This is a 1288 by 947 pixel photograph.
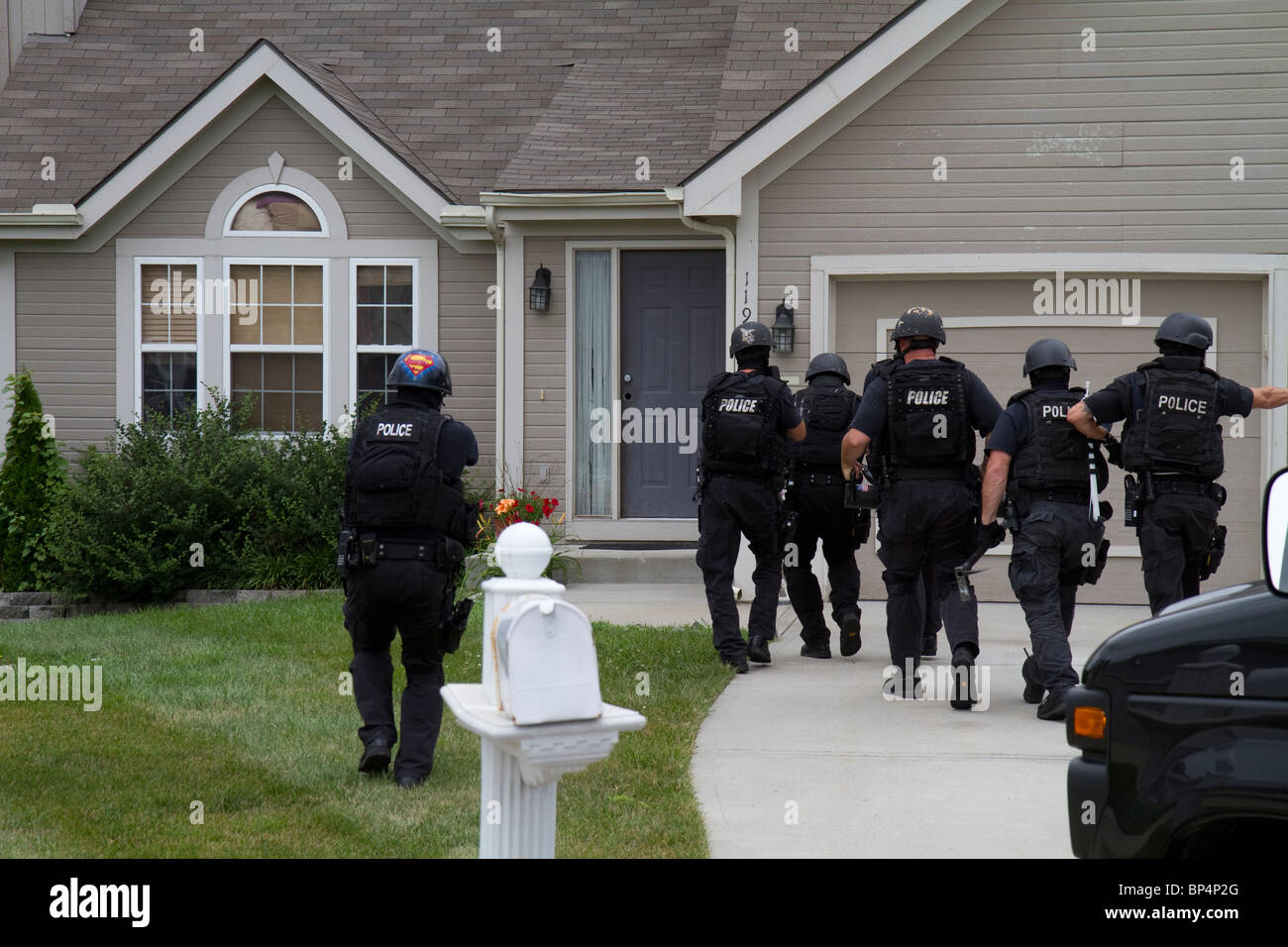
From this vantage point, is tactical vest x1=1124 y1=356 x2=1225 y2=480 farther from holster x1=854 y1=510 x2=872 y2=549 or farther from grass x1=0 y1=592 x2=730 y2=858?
grass x1=0 y1=592 x2=730 y2=858

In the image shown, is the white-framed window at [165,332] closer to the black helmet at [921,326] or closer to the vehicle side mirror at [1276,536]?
the black helmet at [921,326]

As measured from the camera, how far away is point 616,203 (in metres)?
11.9

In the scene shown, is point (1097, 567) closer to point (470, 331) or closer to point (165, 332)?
point (470, 331)

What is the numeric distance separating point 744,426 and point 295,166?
22.7ft

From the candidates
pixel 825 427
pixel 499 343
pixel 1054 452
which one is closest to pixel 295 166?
pixel 499 343

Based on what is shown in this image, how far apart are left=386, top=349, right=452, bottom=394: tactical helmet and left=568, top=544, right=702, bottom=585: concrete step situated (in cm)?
571

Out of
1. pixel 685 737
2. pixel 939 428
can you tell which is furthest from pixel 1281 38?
pixel 685 737

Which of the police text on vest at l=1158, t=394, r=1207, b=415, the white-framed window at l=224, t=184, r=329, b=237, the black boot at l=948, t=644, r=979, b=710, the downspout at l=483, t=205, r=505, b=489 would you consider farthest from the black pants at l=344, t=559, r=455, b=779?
the white-framed window at l=224, t=184, r=329, b=237

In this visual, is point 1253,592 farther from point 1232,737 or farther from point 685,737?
point 685,737

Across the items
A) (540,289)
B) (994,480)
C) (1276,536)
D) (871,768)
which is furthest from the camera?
(540,289)

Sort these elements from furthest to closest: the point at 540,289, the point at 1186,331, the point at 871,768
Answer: the point at 540,289
the point at 1186,331
the point at 871,768

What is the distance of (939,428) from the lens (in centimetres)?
753

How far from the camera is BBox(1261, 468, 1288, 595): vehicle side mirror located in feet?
9.87

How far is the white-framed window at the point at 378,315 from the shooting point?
13.3m
